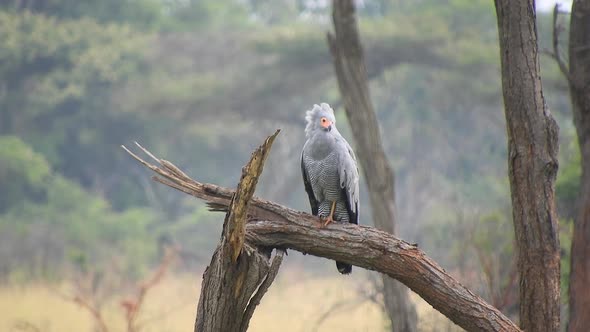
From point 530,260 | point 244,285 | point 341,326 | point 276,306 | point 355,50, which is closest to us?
point 244,285

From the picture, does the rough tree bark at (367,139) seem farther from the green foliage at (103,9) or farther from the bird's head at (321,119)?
the green foliage at (103,9)

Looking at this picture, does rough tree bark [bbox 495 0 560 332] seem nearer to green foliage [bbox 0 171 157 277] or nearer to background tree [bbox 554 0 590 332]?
background tree [bbox 554 0 590 332]

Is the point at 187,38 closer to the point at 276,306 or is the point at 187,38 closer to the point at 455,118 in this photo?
the point at 455,118

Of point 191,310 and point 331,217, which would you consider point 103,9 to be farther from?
point 331,217

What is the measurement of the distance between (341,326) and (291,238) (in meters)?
7.15

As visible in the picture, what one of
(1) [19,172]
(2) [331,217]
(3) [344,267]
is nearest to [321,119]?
(2) [331,217]

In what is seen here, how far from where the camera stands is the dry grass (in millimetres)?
12461

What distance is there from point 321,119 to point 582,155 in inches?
91.2

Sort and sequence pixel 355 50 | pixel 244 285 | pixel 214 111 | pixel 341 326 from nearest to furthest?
pixel 244 285
pixel 355 50
pixel 341 326
pixel 214 111

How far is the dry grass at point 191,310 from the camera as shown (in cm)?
1246

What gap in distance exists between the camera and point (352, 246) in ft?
18.0

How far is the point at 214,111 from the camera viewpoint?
22.5 m

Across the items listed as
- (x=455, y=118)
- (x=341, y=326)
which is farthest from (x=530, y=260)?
(x=455, y=118)

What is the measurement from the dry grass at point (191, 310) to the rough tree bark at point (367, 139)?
3.57 feet
